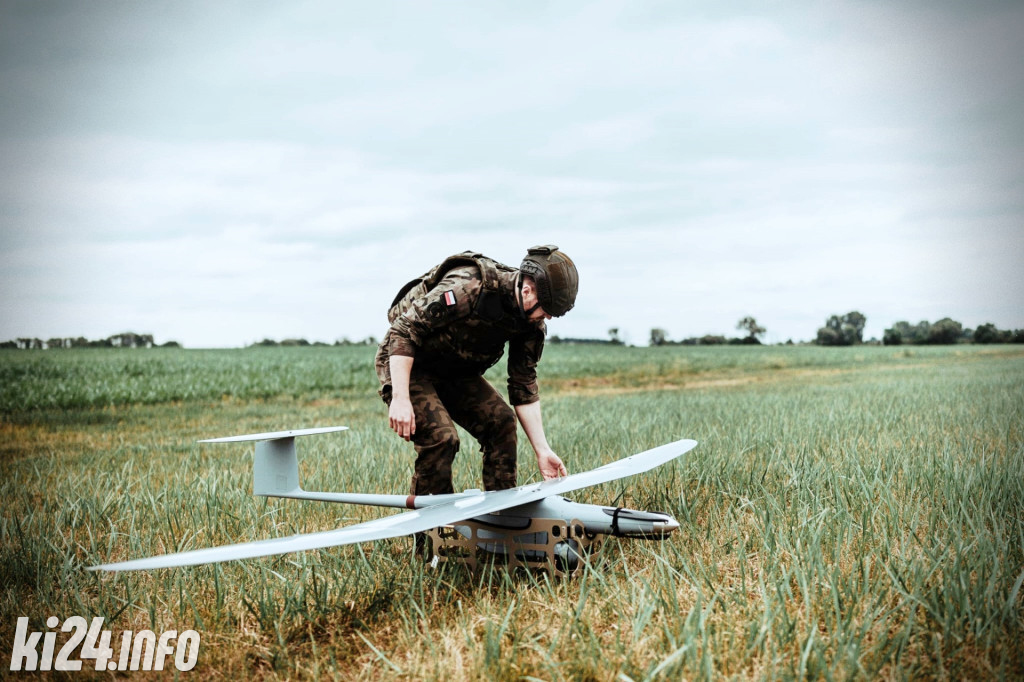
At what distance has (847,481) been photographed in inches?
172

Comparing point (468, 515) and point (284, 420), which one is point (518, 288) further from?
point (284, 420)

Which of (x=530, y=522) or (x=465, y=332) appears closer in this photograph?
(x=530, y=522)

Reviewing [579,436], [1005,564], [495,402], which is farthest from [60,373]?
[1005,564]

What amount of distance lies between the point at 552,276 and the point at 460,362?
3.64 ft

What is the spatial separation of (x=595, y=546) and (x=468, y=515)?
3.85 feet

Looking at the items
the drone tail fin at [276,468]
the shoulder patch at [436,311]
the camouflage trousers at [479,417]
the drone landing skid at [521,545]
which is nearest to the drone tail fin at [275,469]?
the drone tail fin at [276,468]

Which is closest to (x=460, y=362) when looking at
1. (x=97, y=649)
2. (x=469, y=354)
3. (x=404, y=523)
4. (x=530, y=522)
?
(x=469, y=354)

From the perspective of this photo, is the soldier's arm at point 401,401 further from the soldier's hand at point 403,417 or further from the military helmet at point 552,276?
the military helmet at point 552,276

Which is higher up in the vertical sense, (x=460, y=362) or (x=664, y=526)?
(x=460, y=362)

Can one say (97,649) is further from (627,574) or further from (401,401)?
(627,574)

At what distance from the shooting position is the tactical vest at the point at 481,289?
3.92 meters

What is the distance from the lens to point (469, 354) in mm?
4188

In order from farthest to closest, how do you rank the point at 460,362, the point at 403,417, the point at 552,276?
the point at 460,362, the point at 403,417, the point at 552,276

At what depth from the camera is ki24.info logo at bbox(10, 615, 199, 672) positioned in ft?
9.25
